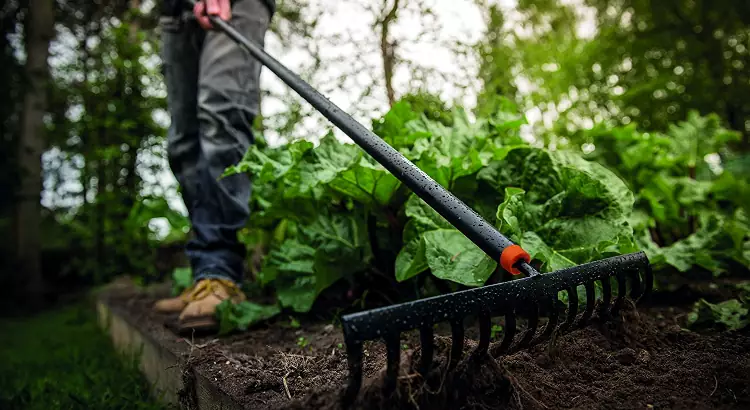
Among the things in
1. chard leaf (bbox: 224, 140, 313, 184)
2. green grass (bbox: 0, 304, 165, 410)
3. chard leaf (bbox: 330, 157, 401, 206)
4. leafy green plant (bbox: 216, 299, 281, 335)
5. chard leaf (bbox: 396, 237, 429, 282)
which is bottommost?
green grass (bbox: 0, 304, 165, 410)

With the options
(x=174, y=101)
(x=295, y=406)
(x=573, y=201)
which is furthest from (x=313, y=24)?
(x=295, y=406)

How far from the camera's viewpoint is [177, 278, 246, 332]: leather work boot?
1.82 metres

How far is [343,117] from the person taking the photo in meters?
1.45

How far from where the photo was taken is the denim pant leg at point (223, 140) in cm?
210

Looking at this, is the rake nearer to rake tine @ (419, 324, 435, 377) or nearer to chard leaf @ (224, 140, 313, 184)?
rake tine @ (419, 324, 435, 377)

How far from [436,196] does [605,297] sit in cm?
45

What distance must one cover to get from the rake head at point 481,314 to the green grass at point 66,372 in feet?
3.34

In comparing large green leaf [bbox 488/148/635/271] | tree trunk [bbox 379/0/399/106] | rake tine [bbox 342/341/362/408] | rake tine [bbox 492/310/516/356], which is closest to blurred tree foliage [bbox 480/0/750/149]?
tree trunk [bbox 379/0/399/106]

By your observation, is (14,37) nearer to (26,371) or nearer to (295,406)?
(26,371)

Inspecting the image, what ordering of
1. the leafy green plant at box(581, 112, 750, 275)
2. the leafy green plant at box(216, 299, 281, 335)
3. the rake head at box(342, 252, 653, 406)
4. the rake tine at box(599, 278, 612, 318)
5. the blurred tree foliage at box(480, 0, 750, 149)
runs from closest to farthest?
the rake head at box(342, 252, 653, 406) → the rake tine at box(599, 278, 612, 318) → the leafy green plant at box(216, 299, 281, 335) → the leafy green plant at box(581, 112, 750, 275) → the blurred tree foliage at box(480, 0, 750, 149)

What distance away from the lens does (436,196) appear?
1.19 metres

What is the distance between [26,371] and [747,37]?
281 inches

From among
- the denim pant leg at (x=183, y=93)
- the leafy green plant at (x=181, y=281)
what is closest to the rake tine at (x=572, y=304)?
the denim pant leg at (x=183, y=93)

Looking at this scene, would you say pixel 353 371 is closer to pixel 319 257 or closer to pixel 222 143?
pixel 319 257
